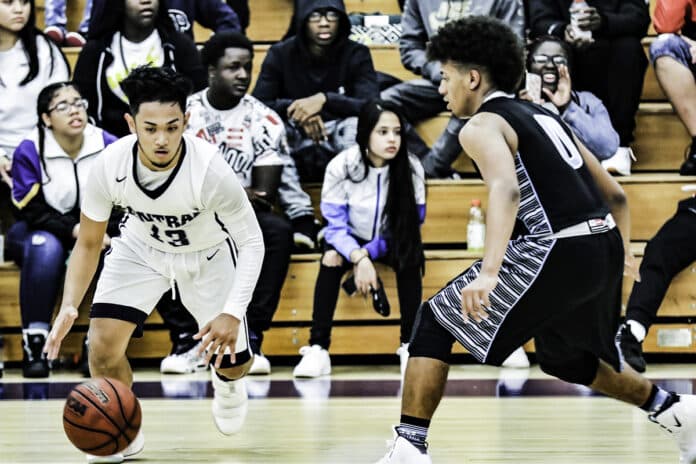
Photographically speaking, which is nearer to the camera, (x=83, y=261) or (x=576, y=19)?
(x=83, y=261)

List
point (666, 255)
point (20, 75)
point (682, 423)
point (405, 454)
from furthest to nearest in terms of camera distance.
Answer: point (20, 75)
point (666, 255)
point (682, 423)
point (405, 454)

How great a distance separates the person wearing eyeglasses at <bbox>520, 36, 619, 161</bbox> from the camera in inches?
255

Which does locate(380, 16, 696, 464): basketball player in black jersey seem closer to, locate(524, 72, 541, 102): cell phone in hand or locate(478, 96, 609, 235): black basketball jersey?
locate(478, 96, 609, 235): black basketball jersey

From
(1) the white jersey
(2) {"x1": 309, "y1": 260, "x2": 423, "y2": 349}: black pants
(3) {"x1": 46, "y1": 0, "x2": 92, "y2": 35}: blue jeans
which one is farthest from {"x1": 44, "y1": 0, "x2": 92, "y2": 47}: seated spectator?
(2) {"x1": 309, "y1": 260, "x2": 423, "y2": 349}: black pants

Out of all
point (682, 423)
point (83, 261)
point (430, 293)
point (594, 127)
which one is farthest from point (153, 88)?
point (594, 127)

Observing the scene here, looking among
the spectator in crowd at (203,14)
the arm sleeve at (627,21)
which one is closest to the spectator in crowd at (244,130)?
the spectator in crowd at (203,14)

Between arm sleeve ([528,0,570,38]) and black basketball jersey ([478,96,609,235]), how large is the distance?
3821 mm

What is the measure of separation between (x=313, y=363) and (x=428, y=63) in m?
2.17

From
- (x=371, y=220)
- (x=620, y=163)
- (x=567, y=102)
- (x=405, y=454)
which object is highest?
(x=567, y=102)

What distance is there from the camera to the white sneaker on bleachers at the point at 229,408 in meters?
4.09

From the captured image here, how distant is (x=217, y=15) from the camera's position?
711cm

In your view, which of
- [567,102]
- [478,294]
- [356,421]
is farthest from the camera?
[567,102]

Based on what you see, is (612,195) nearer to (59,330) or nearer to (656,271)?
(59,330)

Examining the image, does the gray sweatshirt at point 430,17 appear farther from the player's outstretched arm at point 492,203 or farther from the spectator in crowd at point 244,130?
the player's outstretched arm at point 492,203
